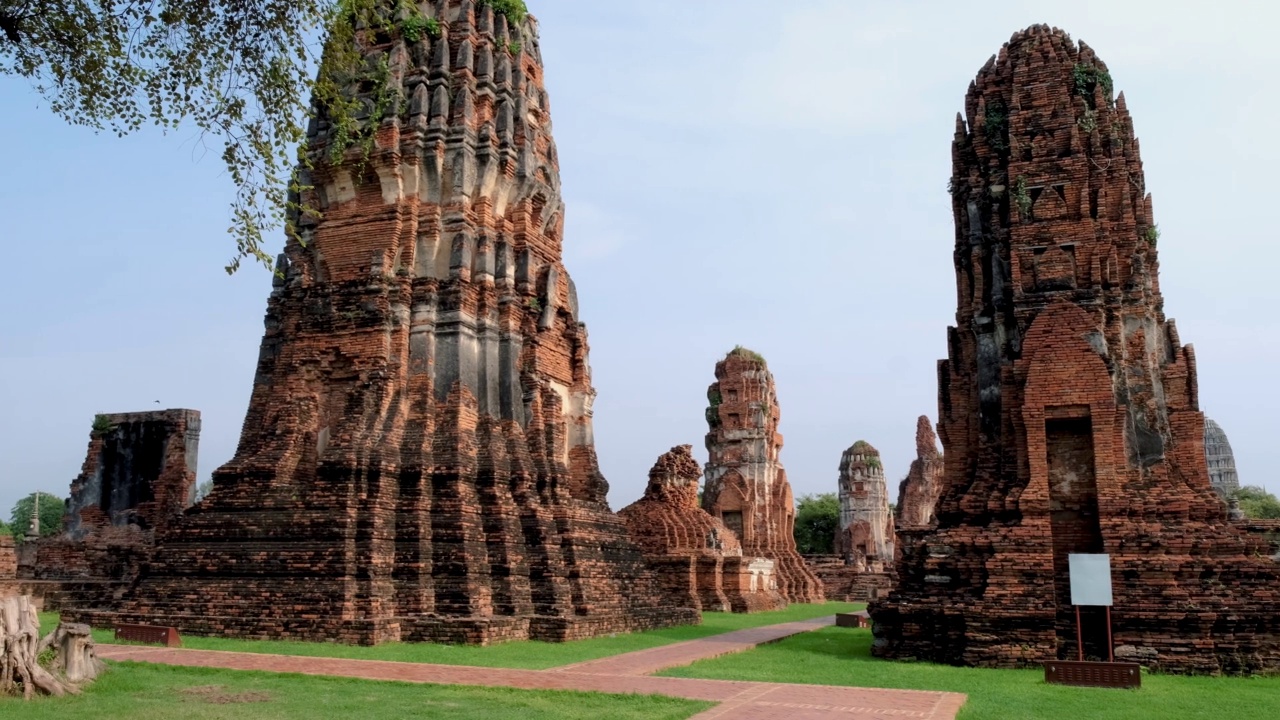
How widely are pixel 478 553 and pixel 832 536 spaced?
55.5 m

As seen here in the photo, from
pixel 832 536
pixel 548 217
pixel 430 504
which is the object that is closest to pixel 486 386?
pixel 430 504

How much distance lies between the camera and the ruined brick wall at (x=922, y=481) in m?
50.2

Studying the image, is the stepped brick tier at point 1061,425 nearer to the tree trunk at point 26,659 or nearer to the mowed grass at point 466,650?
the mowed grass at point 466,650

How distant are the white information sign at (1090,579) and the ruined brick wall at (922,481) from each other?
129 ft

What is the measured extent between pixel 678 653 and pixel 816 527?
185 ft

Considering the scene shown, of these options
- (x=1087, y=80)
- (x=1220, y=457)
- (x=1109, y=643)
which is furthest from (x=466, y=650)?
(x=1220, y=457)

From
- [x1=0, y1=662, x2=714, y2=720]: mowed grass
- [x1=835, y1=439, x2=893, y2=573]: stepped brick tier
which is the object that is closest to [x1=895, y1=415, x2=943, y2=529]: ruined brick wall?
[x1=835, y1=439, x2=893, y2=573]: stepped brick tier

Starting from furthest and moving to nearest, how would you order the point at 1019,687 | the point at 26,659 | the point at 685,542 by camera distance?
the point at 685,542, the point at 1019,687, the point at 26,659

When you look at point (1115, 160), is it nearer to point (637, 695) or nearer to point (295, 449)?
point (637, 695)

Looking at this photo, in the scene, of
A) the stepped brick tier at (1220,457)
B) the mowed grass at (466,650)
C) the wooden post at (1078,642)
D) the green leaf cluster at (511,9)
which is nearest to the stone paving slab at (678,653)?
the mowed grass at (466,650)

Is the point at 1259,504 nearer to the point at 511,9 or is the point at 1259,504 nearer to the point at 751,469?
the point at 751,469

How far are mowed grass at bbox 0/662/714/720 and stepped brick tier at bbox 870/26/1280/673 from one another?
5304 mm

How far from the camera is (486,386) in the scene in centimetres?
1761

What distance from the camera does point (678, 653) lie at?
46.2 feet
